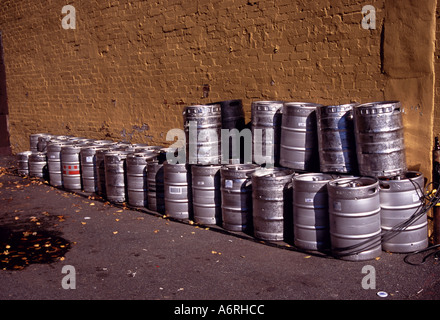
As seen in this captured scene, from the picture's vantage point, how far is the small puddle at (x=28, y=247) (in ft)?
19.2

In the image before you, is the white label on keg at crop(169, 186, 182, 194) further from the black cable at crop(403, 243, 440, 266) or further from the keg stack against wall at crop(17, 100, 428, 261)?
the black cable at crop(403, 243, 440, 266)

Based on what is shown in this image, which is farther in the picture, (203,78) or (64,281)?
(203,78)

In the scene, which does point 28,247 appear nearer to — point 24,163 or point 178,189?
point 178,189

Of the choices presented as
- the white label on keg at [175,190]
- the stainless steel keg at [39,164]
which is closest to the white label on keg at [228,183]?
the white label on keg at [175,190]

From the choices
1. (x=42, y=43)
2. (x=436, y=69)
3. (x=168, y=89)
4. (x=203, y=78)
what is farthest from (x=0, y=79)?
(x=436, y=69)

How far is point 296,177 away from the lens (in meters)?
A: 6.00

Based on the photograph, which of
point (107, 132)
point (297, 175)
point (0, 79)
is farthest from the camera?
point (0, 79)

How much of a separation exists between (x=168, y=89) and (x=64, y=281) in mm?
5504

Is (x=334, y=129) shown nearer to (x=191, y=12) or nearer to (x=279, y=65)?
(x=279, y=65)

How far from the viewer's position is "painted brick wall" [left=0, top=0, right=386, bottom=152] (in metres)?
6.96

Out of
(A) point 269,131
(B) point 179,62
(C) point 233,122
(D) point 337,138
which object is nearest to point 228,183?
(A) point 269,131

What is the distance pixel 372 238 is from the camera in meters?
5.38

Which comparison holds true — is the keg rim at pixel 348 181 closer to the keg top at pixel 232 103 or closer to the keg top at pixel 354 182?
the keg top at pixel 354 182

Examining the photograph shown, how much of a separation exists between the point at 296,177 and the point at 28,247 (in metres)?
3.80
